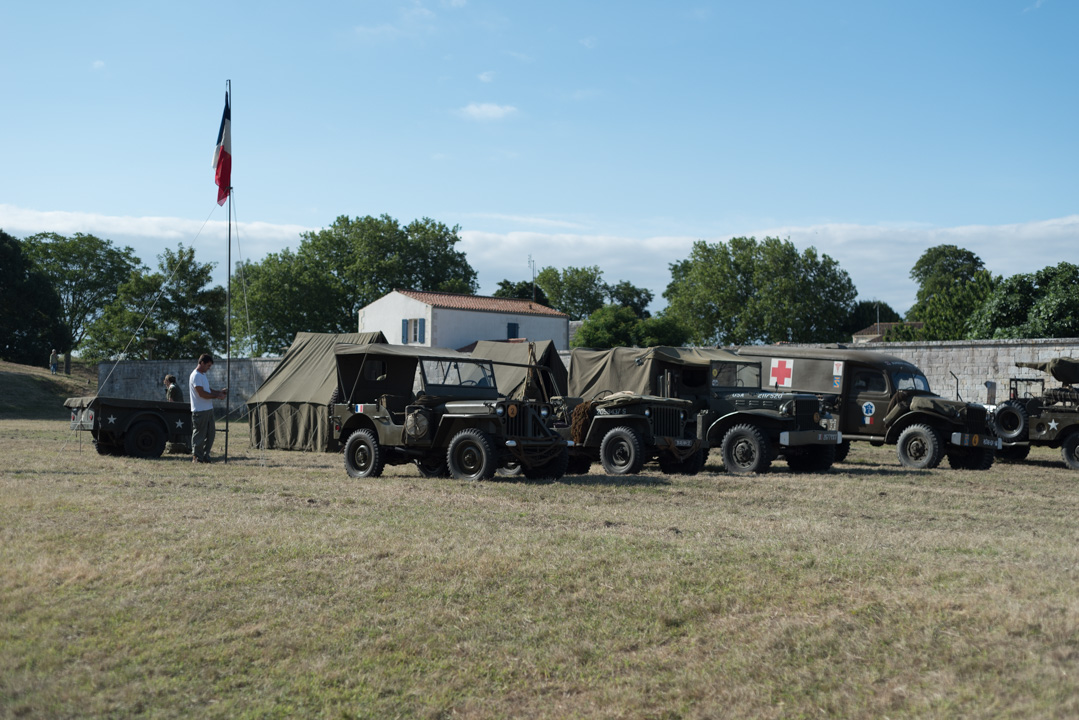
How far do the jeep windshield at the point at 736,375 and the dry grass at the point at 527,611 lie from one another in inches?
240

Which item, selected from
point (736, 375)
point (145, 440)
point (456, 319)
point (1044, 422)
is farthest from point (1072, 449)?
point (456, 319)

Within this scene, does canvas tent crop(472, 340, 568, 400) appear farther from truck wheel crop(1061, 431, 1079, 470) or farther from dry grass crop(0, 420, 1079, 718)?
dry grass crop(0, 420, 1079, 718)

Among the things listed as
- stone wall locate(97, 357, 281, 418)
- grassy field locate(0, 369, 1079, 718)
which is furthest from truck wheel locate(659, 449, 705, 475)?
stone wall locate(97, 357, 281, 418)

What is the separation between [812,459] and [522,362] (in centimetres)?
779

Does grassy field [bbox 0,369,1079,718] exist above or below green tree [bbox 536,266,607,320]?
below

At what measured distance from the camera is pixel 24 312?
50.7m

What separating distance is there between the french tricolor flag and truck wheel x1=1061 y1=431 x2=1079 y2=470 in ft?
46.6

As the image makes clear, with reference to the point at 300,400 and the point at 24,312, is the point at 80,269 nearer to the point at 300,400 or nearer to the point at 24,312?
the point at 24,312

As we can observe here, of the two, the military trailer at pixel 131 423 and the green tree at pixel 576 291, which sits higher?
the green tree at pixel 576 291

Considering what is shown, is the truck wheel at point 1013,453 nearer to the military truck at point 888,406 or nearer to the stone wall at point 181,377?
the military truck at point 888,406

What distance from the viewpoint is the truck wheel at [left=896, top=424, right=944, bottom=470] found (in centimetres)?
1421

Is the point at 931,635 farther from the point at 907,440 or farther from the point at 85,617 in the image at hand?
the point at 907,440

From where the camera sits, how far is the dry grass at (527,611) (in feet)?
→ 14.0

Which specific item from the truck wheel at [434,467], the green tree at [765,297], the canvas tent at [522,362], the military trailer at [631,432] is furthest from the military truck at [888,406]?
the green tree at [765,297]
